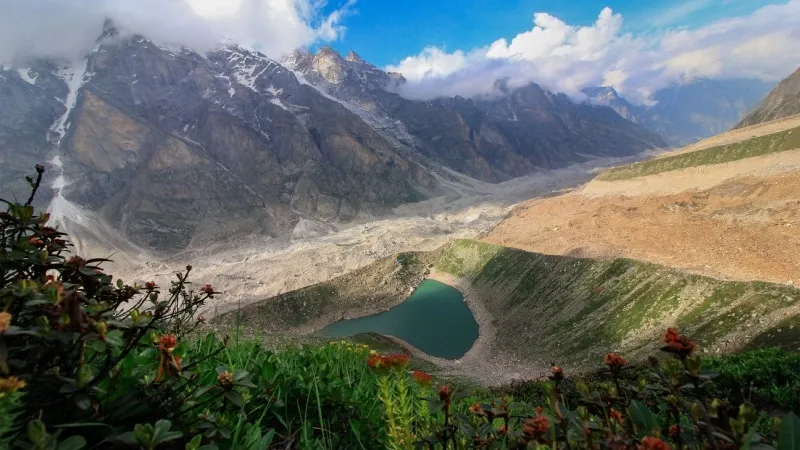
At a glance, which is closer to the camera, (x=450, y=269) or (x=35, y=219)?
(x=35, y=219)

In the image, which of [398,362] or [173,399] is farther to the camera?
[398,362]

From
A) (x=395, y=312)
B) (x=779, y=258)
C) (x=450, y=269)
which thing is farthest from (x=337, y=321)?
(x=779, y=258)

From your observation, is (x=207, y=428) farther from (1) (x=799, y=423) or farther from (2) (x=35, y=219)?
(1) (x=799, y=423)

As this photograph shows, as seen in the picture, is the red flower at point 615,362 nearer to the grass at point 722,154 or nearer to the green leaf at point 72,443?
the green leaf at point 72,443

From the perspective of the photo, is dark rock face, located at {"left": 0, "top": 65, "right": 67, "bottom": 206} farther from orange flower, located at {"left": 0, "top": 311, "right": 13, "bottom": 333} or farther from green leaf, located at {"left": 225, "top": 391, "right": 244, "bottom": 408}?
orange flower, located at {"left": 0, "top": 311, "right": 13, "bottom": 333}

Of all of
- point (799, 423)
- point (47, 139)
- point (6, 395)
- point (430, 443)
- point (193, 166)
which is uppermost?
point (47, 139)

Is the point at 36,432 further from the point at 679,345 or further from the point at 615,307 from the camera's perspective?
the point at 615,307

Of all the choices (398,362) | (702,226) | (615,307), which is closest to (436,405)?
(398,362)
